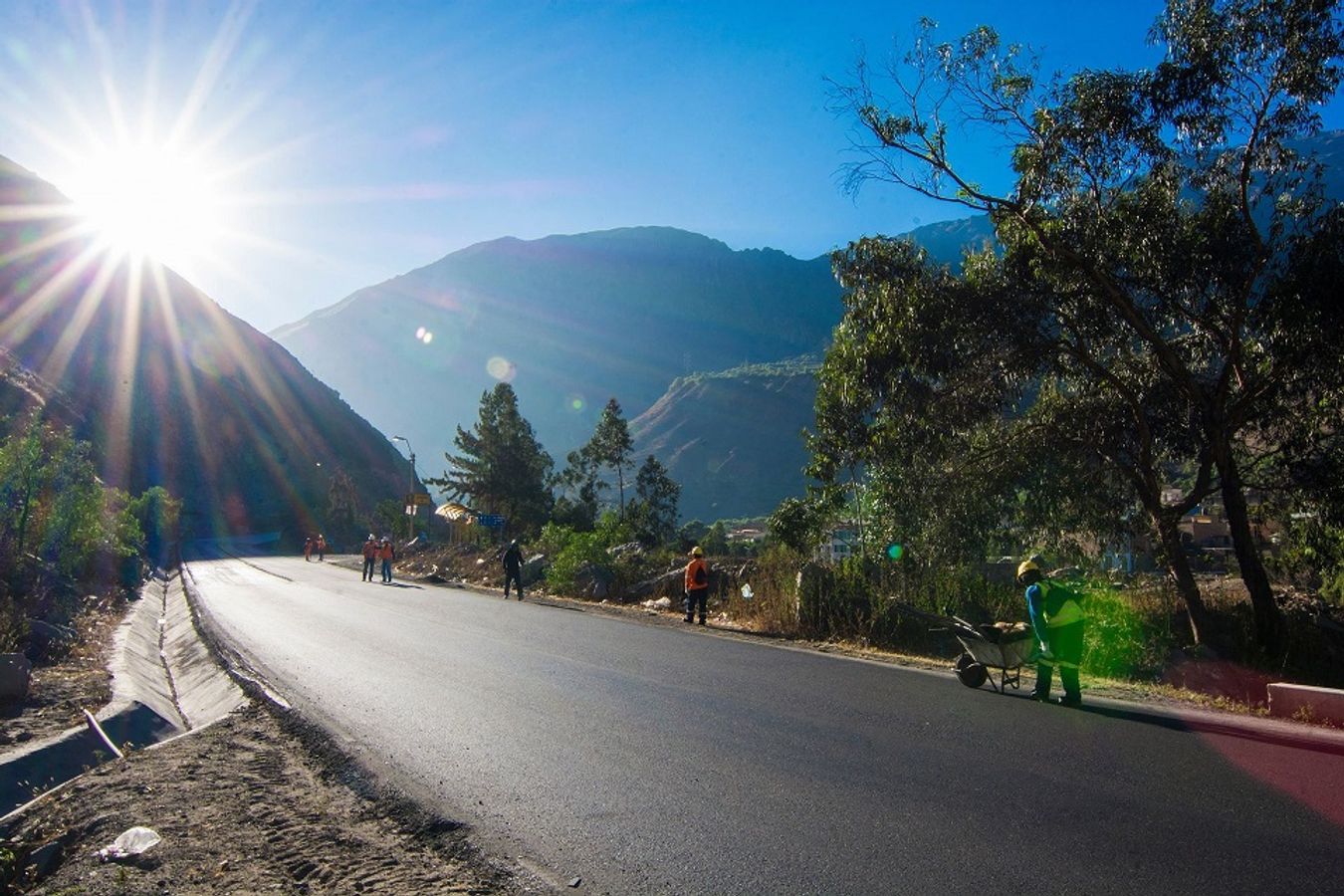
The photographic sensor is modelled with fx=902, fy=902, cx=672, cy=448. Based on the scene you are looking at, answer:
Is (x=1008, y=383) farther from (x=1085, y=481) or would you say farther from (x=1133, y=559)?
(x=1133, y=559)

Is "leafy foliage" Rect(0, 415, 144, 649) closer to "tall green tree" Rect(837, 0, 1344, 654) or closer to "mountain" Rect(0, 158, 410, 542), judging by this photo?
"tall green tree" Rect(837, 0, 1344, 654)

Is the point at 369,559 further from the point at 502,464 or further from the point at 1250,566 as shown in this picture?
the point at 1250,566

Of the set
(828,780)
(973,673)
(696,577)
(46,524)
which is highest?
(46,524)

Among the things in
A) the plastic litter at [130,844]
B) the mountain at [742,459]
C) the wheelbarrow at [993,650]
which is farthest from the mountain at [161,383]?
the wheelbarrow at [993,650]

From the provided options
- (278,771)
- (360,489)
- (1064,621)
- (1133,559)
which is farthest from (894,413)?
(360,489)

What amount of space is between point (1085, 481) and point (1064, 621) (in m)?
5.45

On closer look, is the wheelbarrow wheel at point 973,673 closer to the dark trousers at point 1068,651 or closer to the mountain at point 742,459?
the dark trousers at point 1068,651

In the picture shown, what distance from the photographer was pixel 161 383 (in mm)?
98375

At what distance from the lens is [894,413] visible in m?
13.2

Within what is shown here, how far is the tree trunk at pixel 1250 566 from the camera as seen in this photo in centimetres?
1097

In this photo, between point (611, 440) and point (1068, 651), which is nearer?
point (1068, 651)

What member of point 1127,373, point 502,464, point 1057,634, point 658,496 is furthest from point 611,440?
point 1057,634

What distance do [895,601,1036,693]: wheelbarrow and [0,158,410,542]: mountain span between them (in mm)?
80694

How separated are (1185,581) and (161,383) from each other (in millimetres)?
107095
